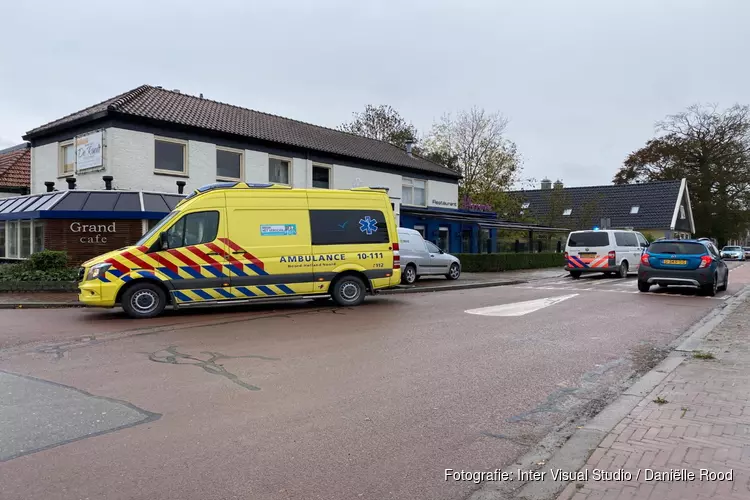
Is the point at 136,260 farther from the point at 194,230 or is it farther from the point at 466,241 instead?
the point at 466,241

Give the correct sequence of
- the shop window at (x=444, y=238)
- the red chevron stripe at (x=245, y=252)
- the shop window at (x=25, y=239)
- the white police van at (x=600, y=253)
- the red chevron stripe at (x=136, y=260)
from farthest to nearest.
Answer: the shop window at (x=444, y=238)
the white police van at (x=600, y=253)
the shop window at (x=25, y=239)
the red chevron stripe at (x=245, y=252)
the red chevron stripe at (x=136, y=260)

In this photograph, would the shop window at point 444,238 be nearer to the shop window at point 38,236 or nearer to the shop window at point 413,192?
the shop window at point 413,192

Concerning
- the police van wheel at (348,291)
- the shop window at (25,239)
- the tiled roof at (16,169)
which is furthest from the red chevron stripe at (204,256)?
the tiled roof at (16,169)

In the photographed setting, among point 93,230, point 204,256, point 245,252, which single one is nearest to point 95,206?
point 93,230

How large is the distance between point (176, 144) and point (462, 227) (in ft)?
55.8

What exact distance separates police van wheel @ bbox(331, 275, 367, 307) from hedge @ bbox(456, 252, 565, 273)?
41.9 ft

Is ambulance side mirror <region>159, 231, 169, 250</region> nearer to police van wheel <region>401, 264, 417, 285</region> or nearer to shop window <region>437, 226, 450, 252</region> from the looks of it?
police van wheel <region>401, 264, 417, 285</region>

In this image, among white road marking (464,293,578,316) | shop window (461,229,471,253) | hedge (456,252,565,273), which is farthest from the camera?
shop window (461,229,471,253)

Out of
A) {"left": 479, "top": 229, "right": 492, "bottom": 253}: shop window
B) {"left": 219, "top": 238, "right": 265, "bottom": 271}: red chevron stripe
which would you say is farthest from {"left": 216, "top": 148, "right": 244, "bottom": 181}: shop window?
{"left": 479, "top": 229, "right": 492, "bottom": 253}: shop window

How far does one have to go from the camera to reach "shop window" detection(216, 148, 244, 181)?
21406 millimetres

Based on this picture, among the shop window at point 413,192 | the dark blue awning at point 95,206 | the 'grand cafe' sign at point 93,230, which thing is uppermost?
the shop window at point 413,192

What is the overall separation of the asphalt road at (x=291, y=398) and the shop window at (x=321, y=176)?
49.2 ft

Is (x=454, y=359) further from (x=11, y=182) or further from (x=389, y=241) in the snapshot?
(x=11, y=182)

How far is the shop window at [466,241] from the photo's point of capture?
32.3 m
